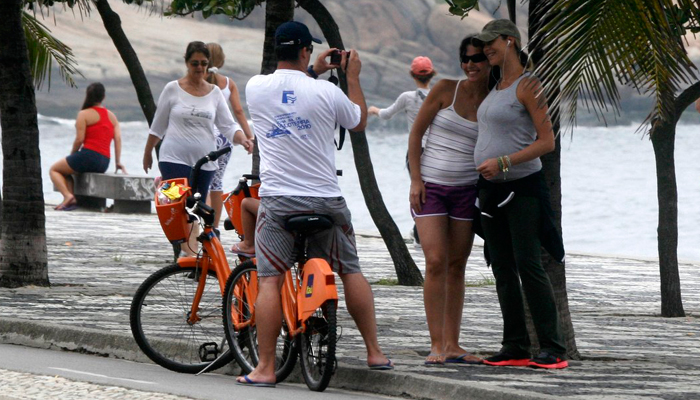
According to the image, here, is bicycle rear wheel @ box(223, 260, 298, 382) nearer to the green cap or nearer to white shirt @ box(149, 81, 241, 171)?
the green cap

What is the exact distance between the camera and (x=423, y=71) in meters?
15.8

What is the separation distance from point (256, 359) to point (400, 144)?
2902 inches

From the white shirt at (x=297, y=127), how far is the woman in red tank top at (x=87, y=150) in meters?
15.7

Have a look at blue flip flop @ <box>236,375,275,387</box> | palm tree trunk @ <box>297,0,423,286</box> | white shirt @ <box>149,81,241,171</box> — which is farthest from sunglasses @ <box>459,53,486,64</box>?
palm tree trunk @ <box>297,0,423,286</box>

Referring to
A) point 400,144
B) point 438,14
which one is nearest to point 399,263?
point 400,144

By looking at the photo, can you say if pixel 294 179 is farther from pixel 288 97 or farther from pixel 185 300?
pixel 185 300

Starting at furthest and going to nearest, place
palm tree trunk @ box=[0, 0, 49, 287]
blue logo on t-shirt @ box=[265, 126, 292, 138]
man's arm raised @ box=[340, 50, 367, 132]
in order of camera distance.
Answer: palm tree trunk @ box=[0, 0, 49, 287] < man's arm raised @ box=[340, 50, 367, 132] < blue logo on t-shirt @ box=[265, 126, 292, 138]

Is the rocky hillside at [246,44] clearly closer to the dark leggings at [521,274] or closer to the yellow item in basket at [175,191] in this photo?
the yellow item in basket at [175,191]

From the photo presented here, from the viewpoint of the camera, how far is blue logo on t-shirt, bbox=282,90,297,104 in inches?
303

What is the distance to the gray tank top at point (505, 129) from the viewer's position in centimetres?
795

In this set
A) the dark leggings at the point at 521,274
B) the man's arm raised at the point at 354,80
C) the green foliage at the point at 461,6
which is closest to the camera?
the man's arm raised at the point at 354,80

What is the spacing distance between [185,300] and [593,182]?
5066 centimetres

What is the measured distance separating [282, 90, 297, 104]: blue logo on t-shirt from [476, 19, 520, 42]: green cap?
1.02 m

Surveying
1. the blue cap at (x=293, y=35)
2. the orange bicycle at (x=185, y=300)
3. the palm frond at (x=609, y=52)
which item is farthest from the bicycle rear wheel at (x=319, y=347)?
the palm frond at (x=609, y=52)
